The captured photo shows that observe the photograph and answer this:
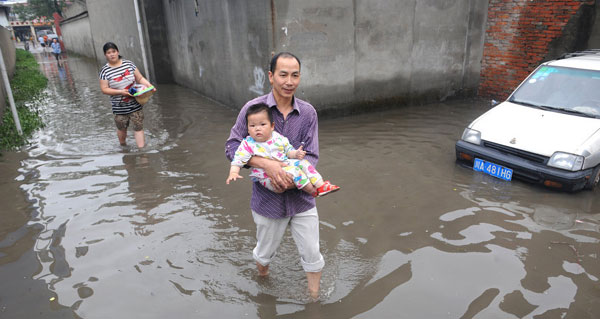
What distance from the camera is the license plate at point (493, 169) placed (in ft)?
17.2

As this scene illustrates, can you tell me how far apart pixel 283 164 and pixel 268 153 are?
0.13 m

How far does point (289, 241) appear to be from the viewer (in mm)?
4098

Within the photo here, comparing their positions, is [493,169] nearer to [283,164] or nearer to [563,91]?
[563,91]

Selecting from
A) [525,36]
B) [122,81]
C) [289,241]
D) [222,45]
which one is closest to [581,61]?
[525,36]

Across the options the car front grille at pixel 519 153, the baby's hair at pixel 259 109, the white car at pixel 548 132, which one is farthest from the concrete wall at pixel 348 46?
the baby's hair at pixel 259 109

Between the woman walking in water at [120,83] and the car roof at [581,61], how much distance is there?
649cm

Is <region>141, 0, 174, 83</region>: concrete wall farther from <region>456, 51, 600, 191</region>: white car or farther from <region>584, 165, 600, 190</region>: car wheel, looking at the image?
<region>584, 165, 600, 190</region>: car wheel

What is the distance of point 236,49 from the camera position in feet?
30.2

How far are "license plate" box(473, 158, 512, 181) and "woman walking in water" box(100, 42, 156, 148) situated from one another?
5138 mm

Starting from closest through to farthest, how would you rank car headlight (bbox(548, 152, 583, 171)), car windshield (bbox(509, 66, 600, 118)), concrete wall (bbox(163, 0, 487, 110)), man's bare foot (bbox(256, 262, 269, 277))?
man's bare foot (bbox(256, 262, 269, 277))
car headlight (bbox(548, 152, 583, 171))
car windshield (bbox(509, 66, 600, 118))
concrete wall (bbox(163, 0, 487, 110))

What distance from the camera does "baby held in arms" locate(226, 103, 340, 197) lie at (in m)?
2.61

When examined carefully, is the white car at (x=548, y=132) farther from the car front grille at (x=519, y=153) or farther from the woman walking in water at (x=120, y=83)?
the woman walking in water at (x=120, y=83)

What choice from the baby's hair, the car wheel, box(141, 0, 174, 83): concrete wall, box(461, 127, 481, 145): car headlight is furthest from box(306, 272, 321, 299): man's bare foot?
box(141, 0, 174, 83): concrete wall

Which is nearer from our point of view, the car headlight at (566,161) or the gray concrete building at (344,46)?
the car headlight at (566,161)
